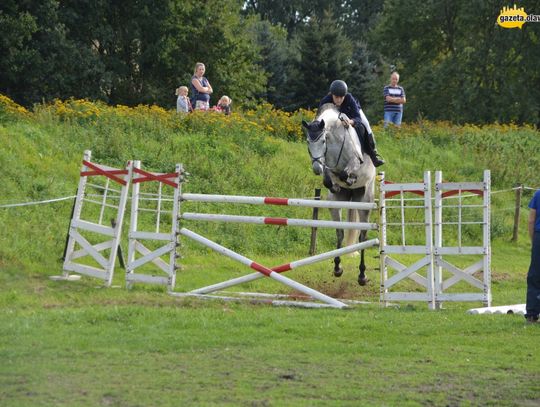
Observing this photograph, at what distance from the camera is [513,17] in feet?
175

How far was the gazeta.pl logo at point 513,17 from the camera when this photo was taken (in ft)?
175

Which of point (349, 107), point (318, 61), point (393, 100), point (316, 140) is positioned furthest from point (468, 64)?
point (316, 140)

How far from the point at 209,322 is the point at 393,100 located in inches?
754

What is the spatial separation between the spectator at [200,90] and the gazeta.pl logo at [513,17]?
29.4m

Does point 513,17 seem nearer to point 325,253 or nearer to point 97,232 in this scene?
point 97,232

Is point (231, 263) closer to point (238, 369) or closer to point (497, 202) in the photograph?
point (238, 369)

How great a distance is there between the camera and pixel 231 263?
19.8 meters

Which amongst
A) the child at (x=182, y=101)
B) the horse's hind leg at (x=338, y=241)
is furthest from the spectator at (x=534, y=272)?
the child at (x=182, y=101)

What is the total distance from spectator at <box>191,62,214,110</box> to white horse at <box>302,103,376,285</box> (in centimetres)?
991

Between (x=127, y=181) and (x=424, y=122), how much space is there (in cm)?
1985

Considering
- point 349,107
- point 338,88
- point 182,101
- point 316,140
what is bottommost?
point 316,140

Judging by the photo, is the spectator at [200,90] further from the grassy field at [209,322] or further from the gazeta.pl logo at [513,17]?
the gazeta.pl logo at [513,17]

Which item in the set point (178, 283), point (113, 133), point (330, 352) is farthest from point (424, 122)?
point (330, 352)

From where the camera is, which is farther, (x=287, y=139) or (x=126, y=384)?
(x=287, y=139)
